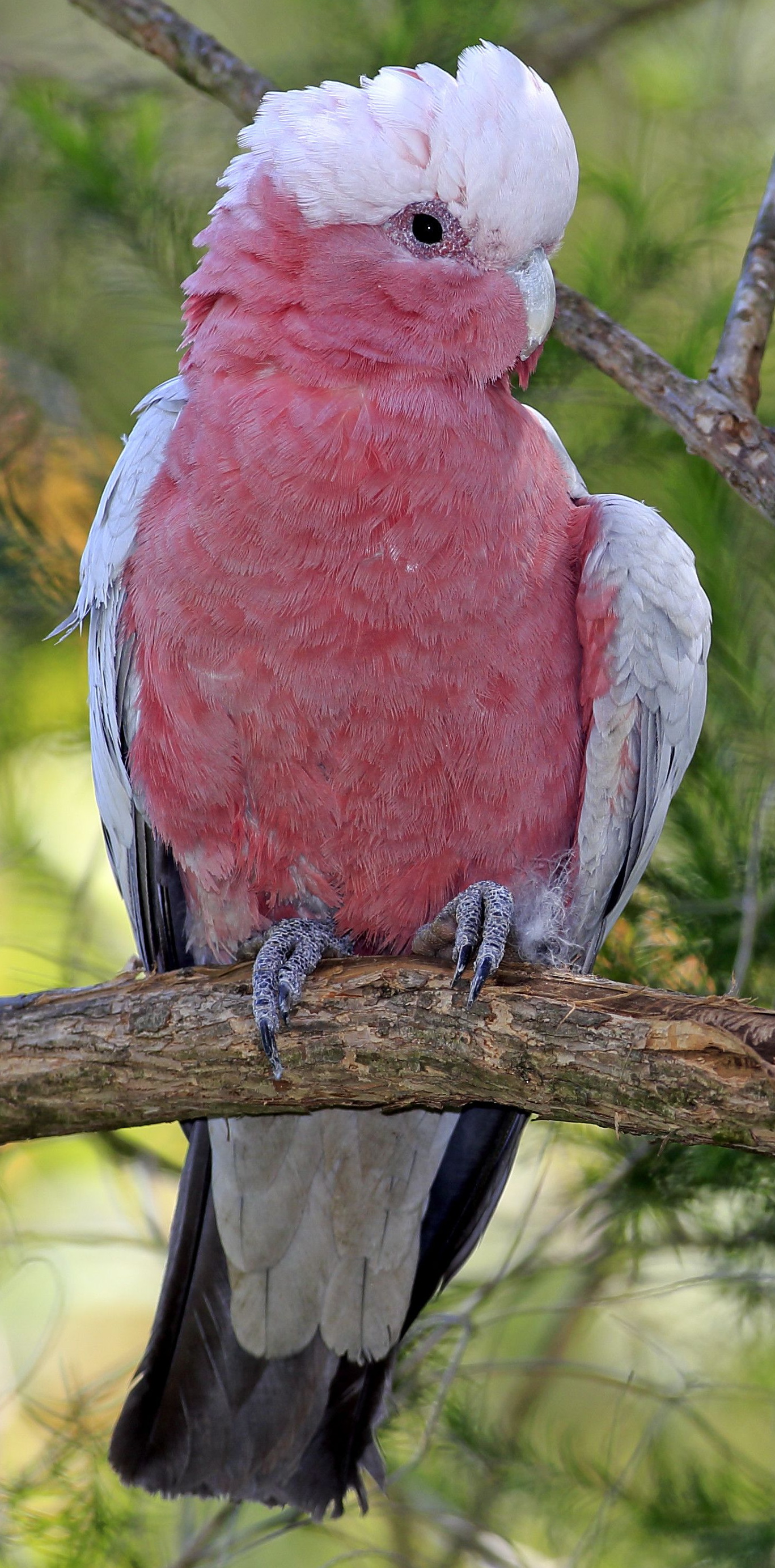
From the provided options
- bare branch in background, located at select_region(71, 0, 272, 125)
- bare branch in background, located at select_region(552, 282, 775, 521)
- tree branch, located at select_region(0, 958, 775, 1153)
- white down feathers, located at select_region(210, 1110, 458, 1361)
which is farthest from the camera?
bare branch in background, located at select_region(71, 0, 272, 125)

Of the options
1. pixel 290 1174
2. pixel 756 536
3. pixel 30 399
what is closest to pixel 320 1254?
pixel 290 1174

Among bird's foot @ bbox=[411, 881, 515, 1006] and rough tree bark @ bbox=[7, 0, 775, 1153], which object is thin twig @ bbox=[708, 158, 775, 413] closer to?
rough tree bark @ bbox=[7, 0, 775, 1153]

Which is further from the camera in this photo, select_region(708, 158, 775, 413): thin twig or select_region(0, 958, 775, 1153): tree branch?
select_region(708, 158, 775, 413): thin twig

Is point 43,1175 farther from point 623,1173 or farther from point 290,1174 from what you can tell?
point 623,1173

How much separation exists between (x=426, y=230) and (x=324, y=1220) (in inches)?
63.4

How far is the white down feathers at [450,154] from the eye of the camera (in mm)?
1720

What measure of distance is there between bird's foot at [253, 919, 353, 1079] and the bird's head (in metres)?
0.85

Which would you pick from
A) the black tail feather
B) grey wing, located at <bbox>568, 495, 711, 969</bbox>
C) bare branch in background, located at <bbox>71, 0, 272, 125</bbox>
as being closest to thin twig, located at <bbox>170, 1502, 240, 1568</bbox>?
the black tail feather

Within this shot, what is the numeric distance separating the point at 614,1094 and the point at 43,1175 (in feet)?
5.92

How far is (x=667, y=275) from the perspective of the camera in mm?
2494

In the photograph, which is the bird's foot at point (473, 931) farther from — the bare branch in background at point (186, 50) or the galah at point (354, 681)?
the bare branch in background at point (186, 50)

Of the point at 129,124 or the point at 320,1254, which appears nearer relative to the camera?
the point at 320,1254

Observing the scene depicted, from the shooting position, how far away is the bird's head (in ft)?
5.66

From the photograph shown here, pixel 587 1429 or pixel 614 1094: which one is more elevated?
pixel 614 1094
